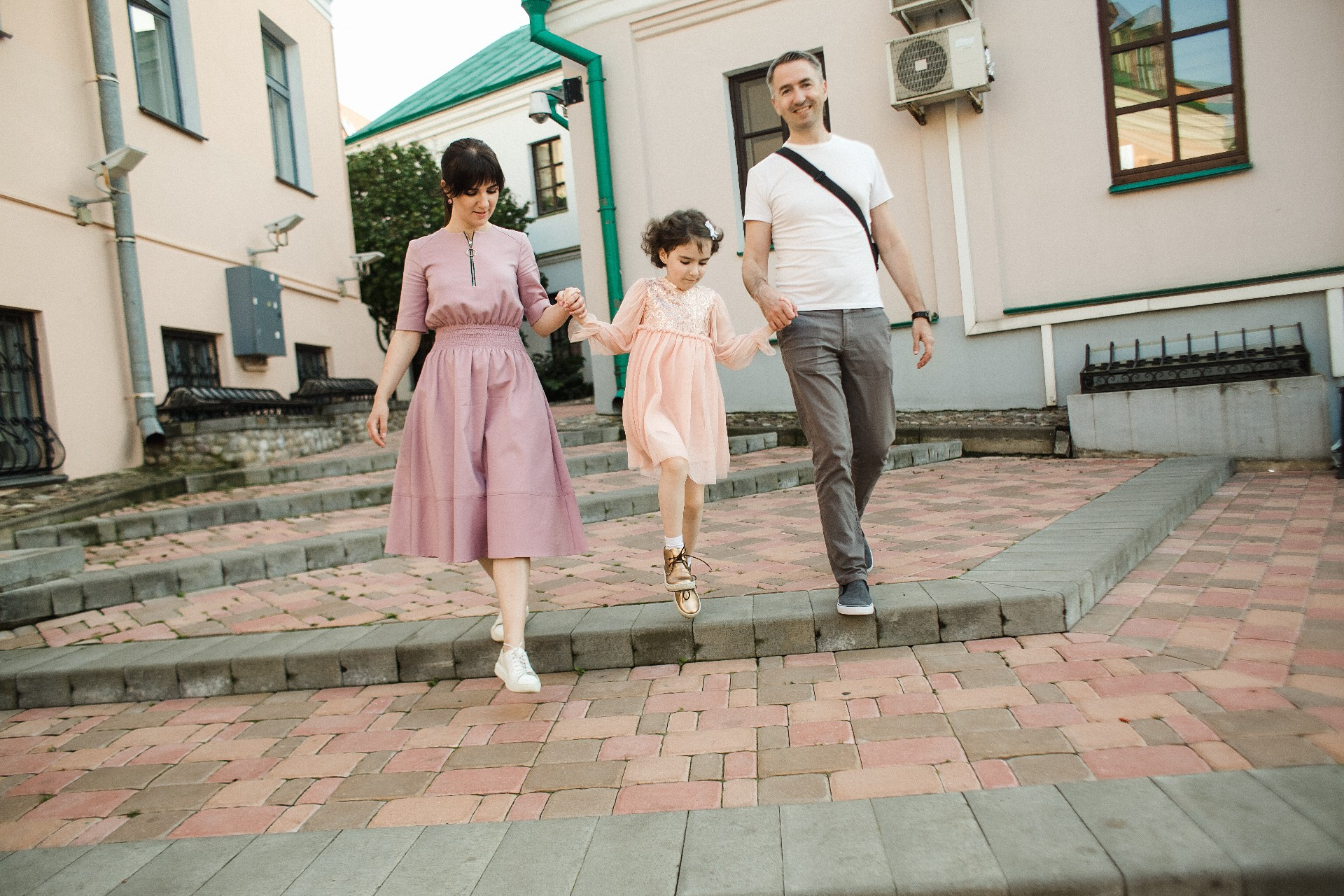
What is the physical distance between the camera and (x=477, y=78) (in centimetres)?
2320

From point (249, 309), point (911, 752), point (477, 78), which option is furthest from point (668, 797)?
point (477, 78)

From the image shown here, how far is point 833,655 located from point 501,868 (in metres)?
1.54

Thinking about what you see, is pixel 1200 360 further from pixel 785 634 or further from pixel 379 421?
pixel 379 421

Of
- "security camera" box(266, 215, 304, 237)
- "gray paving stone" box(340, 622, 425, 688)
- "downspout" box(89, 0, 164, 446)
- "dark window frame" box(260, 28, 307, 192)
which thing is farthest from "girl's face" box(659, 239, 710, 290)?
"dark window frame" box(260, 28, 307, 192)

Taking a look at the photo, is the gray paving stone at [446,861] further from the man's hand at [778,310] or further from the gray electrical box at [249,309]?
the gray electrical box at [249,309]

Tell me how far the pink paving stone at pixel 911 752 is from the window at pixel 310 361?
1123 cm

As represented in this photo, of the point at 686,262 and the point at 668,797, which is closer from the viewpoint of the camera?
the point at 668,797

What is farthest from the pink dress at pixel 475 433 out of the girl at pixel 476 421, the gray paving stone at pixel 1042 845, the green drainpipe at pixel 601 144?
the green drainpipe at pixel 601 144

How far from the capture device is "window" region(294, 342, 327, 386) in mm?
12516

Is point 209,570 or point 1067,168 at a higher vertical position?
point 1067,168

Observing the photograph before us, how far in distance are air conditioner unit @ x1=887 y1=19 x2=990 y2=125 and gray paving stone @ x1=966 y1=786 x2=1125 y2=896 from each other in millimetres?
7099

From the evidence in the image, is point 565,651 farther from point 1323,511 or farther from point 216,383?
point 216,383

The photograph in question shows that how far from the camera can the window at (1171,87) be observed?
7.55 metres

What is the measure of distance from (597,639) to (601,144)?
26.5ft
